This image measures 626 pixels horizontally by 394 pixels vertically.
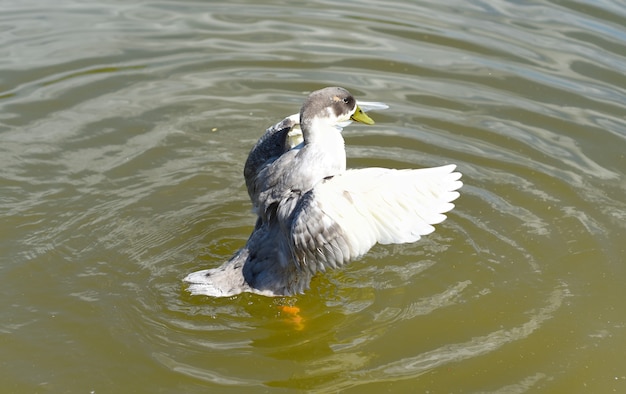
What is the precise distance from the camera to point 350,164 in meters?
7.90

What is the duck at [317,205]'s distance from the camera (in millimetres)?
5492

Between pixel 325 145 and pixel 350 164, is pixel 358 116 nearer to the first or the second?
pixel 325 145

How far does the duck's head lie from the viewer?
609 cm

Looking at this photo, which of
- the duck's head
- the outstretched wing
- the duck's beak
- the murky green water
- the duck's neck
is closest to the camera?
the outstretched wing

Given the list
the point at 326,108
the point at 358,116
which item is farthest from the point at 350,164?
the point at 326,108

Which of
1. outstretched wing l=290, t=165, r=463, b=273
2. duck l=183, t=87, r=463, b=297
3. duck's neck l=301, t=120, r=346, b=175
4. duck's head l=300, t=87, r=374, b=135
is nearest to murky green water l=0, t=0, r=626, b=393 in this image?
duck l=183, t=87, r=463, b=297

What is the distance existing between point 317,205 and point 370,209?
344 mm

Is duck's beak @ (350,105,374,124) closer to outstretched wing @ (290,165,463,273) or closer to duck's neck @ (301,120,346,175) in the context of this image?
duck's neck @ (301,120,346,175)

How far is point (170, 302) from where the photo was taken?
609 cm

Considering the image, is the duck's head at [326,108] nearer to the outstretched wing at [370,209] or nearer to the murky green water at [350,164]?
the outstretched wing at [370,209]

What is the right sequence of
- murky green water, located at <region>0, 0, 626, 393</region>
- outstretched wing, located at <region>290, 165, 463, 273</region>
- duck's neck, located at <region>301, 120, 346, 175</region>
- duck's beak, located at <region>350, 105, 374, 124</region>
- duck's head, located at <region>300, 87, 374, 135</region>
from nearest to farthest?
outstretched wing, located at <region>290, 165, 463, 273</region>
murky green water, located at <region>0, 0, 626, 393</region>
duck's neck, located at <region>301, 120, 346, 175</region>
duck's head, located at <region>300, 87, 374, 135</region>
duck's beak, located at <region>350, 105, 374, 124</region>

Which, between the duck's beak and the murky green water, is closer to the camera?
the murky green water

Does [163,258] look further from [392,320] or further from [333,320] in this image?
[392,320]

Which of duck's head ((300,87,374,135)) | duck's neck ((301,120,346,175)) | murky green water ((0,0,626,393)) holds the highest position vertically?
duck's head ((300,87,374,135))
